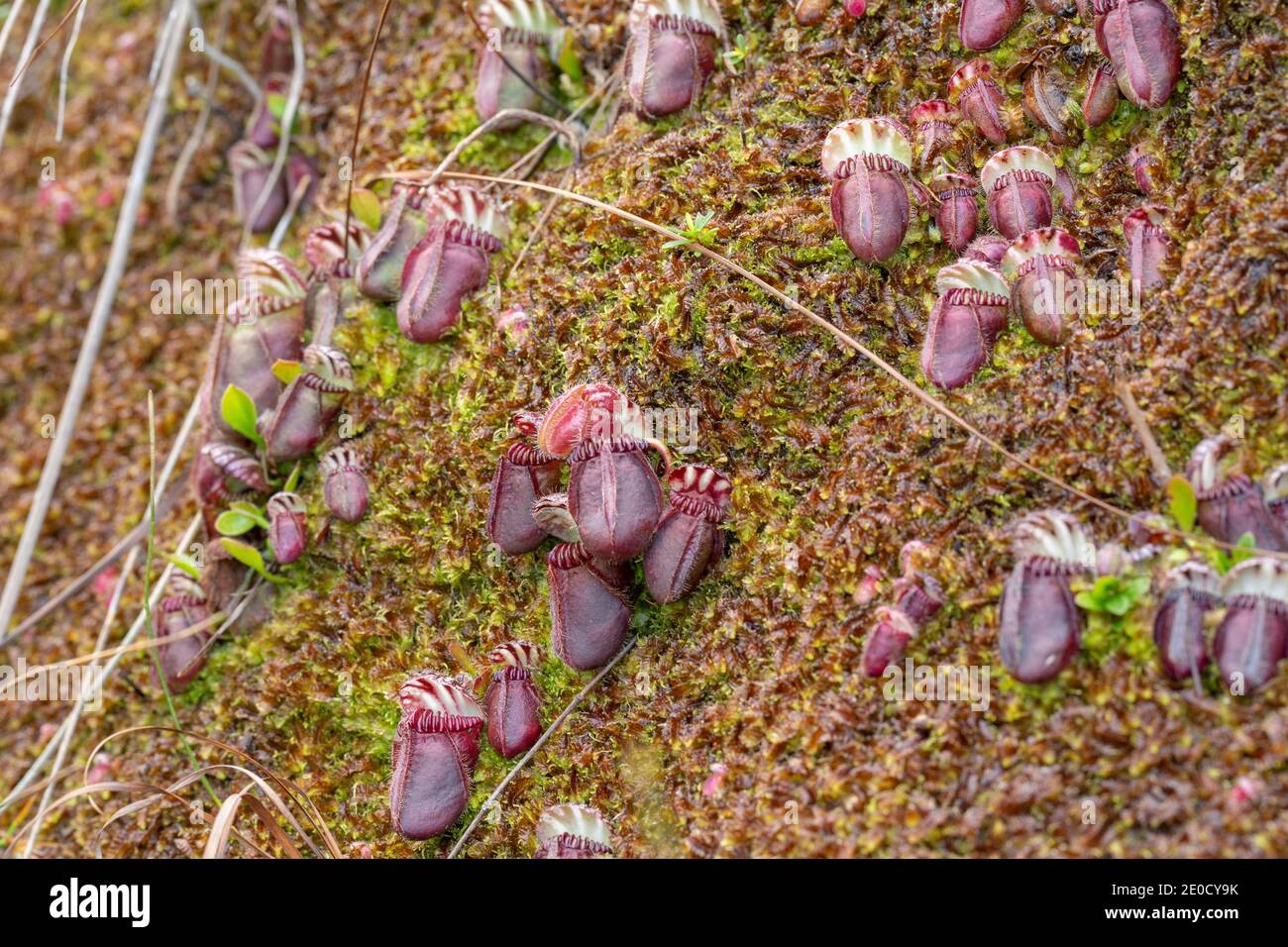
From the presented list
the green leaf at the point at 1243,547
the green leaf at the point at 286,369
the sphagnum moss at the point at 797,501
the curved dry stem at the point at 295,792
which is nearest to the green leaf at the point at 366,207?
the sphagnum moss at the point at 797,501

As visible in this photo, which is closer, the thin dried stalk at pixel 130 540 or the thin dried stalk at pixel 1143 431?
the thin dried stalk at pixel 1143 431

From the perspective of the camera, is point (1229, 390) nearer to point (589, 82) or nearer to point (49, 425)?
point (589, 82)

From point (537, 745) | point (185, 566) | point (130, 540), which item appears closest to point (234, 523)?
point (185, 566)

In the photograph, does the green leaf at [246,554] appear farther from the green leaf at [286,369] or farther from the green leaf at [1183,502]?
the green leaf at [1183,502]

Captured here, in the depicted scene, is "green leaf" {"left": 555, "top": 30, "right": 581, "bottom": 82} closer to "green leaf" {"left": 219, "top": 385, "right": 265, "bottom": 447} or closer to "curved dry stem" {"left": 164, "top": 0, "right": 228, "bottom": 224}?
"green leaf" {"left": 219, "top": 385, "right": 265, "bottom": 447}

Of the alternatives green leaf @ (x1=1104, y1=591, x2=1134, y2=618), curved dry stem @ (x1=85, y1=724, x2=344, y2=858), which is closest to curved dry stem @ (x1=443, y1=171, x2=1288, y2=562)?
green leaf @ (x1=1104, y1=591, x2=1134, y2=618)

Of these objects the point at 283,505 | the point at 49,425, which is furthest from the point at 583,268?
the point at 49,425

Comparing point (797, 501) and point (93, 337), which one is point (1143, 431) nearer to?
point (797, 501)
